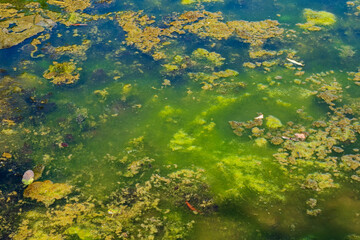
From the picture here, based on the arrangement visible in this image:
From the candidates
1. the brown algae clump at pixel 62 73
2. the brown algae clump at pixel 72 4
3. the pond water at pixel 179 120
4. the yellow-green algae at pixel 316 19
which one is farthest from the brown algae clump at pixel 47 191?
the yellow-green algae at pixel 316 19

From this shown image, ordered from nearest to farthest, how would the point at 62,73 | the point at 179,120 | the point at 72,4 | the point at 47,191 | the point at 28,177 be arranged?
the point at 47,191 → the point at 28,177 → the point at 179,120 → the point at 62,73 → the point at 72,4

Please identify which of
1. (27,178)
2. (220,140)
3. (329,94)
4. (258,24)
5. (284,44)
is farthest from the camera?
(258,24)

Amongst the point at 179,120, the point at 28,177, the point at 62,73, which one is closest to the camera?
the point at 28,177

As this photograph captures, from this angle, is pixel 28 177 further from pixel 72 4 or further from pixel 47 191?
pixel 72 4

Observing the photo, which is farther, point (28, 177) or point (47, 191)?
point (28, 177)

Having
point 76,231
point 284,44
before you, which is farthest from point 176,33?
point 76,231

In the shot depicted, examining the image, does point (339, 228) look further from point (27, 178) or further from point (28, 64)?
point (28, 64)

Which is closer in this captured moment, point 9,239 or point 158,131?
point 9,239

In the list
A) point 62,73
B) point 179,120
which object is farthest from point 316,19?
point 62,73
